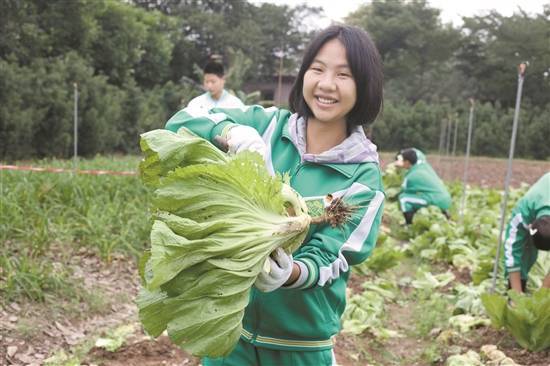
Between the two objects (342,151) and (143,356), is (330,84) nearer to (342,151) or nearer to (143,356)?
(342,151)

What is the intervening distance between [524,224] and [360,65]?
314cm

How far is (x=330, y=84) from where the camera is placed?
2121 mm

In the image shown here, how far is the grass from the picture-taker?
4.59 metres

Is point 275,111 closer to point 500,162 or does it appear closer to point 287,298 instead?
point 287,298

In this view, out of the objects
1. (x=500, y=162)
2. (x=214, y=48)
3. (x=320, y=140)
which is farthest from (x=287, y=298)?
(x=214, y=48)

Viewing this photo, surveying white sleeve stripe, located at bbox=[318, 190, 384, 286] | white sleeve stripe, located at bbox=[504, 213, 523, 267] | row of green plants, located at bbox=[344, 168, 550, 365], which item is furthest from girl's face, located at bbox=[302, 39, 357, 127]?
white sleeve stripe, located at bbox=[504, 213, 523, 267]

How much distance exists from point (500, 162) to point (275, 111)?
85.8ft

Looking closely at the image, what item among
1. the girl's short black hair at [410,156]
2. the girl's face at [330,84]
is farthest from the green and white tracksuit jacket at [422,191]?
the girl's face at [330,84]

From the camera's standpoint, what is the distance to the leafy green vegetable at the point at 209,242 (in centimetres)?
164

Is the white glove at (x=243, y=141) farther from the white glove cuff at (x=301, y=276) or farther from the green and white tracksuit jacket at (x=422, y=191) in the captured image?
the green and white tracksuit jacket at (x=422, y=191)

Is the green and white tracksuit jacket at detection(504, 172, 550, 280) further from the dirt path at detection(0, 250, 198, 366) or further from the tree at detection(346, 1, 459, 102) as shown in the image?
the tree at detection(346, 1, 459, 102)

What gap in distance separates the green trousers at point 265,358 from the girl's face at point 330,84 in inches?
33.1

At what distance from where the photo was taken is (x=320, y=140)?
2.29 m

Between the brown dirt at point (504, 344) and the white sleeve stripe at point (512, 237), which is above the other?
the white sleeve stripe at point (512, 237)
